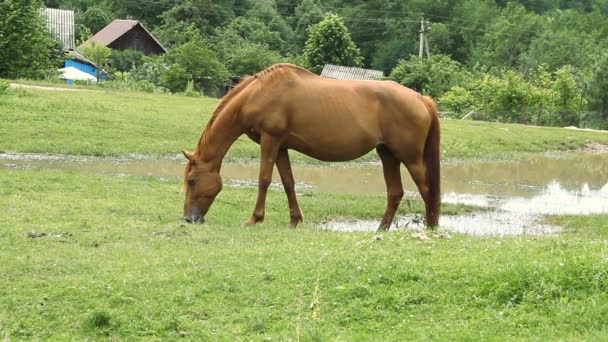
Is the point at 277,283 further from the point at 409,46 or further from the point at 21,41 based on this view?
the point at 409,46

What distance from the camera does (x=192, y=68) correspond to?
54656mm

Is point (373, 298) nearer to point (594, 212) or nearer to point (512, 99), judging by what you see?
point (594, 212)

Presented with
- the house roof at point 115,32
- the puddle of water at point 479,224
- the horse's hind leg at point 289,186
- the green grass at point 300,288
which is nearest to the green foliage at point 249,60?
the house roof at point 115,32

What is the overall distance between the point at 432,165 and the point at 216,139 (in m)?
3.35

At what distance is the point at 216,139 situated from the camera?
11.9 metres

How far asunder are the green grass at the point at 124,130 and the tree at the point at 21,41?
264 inches

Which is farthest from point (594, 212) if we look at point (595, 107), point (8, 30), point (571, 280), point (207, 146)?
point (595, 107)

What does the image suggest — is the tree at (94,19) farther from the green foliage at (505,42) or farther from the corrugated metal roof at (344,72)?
the green foliage at (505,42)

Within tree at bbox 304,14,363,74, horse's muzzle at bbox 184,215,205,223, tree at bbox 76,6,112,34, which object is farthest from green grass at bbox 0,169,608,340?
tree at bbox 76,6,112,34

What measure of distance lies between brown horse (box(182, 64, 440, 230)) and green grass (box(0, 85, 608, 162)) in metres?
10.4

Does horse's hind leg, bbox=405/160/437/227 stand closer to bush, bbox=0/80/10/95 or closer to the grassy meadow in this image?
the grassy meadow

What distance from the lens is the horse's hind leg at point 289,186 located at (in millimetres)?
12188

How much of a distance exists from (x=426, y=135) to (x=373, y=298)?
5.53 meters

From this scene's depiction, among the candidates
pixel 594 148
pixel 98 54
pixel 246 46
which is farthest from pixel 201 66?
pixel 594 148
